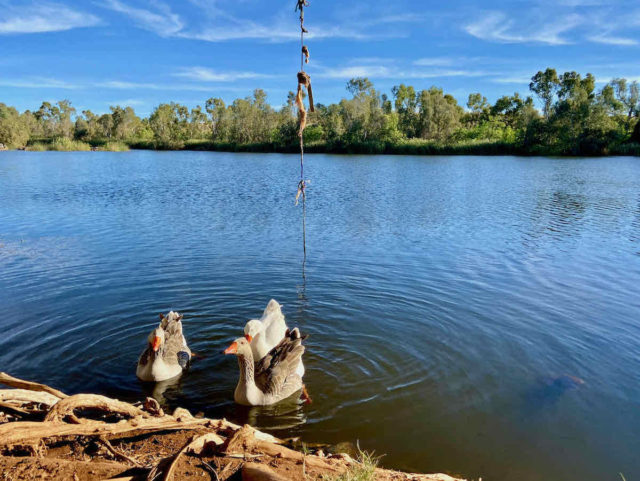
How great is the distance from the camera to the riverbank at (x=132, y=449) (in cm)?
368

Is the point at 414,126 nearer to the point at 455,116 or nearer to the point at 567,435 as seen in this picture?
the point at 455,116

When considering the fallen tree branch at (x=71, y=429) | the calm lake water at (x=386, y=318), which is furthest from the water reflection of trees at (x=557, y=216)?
the fallen tree branch at (x=71, y=429)

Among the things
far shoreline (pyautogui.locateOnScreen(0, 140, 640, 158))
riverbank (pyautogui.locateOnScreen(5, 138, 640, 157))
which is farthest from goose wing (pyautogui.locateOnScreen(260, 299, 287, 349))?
riverbank (pyautogui.locateOnScreen(5, 138, 640, 157))

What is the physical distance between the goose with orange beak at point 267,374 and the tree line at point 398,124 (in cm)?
6637

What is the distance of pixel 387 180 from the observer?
39875mm

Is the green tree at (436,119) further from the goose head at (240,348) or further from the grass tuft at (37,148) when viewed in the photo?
the goose head at (240,348)

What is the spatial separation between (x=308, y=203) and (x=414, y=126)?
290 ft

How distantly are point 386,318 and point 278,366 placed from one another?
3.65 meters

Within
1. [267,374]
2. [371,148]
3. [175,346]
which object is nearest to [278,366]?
[267,374]

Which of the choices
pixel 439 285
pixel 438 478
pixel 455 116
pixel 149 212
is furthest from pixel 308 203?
pixel 455 116

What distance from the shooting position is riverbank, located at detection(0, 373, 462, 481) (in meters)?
3.68

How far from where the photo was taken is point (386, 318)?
976 centimetres

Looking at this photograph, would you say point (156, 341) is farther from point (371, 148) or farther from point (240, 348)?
point (371, 148)

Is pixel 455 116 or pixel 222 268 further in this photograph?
pixel 455 116
